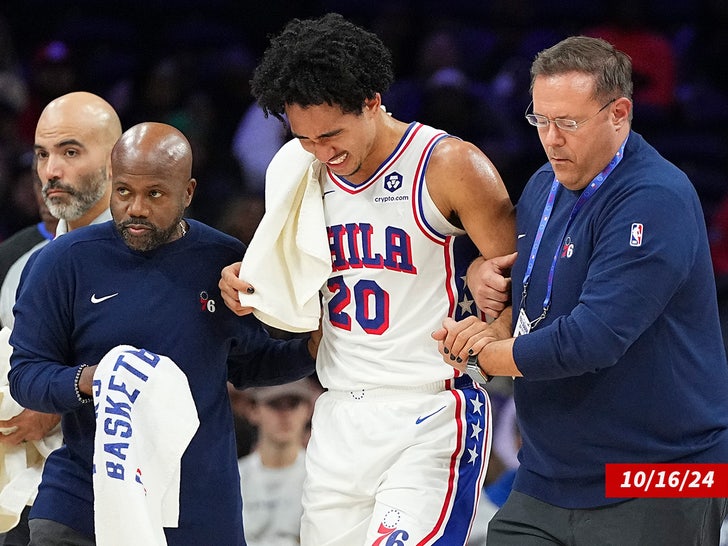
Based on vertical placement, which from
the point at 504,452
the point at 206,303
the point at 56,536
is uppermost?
the point at 206,303

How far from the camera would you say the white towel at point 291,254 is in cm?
387

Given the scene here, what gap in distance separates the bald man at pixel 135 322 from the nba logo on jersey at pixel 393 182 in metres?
0.66

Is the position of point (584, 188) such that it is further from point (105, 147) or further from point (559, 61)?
point (105, 147)

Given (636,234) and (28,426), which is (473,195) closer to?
(636,234)

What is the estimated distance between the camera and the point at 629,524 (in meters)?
3.42

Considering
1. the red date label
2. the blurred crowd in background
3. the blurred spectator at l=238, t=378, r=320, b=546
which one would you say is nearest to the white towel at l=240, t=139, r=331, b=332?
the red date label

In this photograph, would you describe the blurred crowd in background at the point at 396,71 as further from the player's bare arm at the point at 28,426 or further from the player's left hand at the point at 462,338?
the player's left hand at the point at 462,338

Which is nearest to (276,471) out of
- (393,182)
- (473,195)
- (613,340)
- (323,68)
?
(393,182)

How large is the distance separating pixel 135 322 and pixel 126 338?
0.20 ft

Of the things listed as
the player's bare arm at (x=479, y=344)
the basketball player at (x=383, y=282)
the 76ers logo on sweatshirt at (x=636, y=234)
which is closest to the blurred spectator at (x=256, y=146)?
the basketball player at (x=383, y=282)

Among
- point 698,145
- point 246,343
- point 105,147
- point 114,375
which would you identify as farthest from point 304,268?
point 698,145

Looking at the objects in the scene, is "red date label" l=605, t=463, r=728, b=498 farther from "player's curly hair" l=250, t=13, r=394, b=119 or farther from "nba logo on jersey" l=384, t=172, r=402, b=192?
"player's curly hair" l=250, t=13, r=394, b=119

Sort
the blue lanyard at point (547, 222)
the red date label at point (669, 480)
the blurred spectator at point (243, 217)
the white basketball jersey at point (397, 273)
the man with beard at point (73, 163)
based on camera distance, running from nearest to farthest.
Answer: the red date label at point (669, 480), the blue lanyard at point (547, 222), the white basketball jersey at point (397, 273), the man with beard at point (73, 163), the blurred spectator at point (243, 217)

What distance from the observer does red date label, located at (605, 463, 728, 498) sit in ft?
11.1
